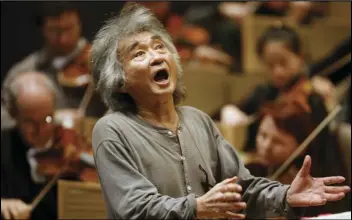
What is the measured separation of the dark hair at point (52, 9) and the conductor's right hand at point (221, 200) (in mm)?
1062

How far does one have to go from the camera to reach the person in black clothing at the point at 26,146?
2.00 metres

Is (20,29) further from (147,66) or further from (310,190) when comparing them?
(310,190)

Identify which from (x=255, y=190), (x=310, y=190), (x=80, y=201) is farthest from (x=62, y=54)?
(x=310, y=190)

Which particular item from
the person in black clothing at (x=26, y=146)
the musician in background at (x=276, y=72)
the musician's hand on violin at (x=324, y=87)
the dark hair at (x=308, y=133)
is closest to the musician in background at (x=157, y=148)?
the dark hair at (x=308, y=133)

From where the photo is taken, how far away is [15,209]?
1970mm

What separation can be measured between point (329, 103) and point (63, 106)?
79 cm

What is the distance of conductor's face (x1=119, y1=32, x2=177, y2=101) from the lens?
4.58 feet

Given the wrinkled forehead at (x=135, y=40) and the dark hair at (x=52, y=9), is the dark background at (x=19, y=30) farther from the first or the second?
the wrinkled forehead at (x=135, y=40)

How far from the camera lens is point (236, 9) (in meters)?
2.90

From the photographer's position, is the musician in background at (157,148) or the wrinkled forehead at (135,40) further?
the wrinkled forehead at (135,40)

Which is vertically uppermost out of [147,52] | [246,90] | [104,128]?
[147,52]

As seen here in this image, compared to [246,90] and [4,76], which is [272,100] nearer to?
[246,90]

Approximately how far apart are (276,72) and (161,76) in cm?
127

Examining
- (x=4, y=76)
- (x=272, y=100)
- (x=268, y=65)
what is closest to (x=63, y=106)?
(x=4, y=76)
